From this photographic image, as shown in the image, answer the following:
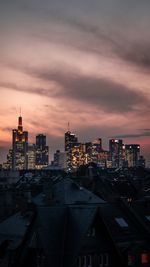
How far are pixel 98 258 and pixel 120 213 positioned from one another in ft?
27.7

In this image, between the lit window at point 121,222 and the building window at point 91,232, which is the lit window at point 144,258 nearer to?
the lit window at point 121,222

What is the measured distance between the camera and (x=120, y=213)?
155 ft

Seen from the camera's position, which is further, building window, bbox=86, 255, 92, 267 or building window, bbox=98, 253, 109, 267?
building window, bbox=98, 253, 109, 267

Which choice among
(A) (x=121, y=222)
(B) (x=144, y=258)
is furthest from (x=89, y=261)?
(A) (x=121, y=222)

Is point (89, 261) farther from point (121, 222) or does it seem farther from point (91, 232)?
point (121, 222)

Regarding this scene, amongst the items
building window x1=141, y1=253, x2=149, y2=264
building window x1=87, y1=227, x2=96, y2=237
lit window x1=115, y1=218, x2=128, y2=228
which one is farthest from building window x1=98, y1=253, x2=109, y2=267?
lit window x1=115, y1=218, x2=128, y2=228

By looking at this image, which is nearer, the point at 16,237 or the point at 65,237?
the point at 65,237

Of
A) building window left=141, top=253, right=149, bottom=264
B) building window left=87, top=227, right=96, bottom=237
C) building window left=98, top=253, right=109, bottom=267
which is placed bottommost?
building window left=141, top=253, right=149, bottom=264

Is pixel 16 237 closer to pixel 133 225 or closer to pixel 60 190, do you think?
pixel 133 225

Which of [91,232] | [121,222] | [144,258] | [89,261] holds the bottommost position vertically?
[144,258]

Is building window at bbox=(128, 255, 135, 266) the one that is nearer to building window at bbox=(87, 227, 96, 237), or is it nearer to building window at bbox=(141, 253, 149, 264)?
building window at bbox=(141, 253, 149, 264)

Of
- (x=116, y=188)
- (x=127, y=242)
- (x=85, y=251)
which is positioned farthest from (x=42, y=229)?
(x=116, y=188)

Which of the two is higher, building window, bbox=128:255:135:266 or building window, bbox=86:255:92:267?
building window, bbox=86:255:92:267

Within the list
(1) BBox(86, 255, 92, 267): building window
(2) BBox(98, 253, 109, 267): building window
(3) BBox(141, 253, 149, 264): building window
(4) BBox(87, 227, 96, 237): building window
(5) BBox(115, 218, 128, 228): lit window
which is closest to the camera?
(1) BBox(86, 255, 92, 267): building window
